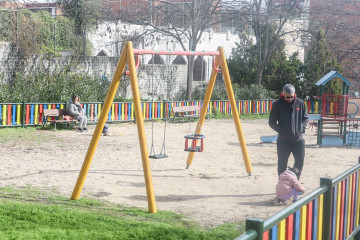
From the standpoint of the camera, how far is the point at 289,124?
8.23m

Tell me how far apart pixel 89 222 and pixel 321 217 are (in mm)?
2946

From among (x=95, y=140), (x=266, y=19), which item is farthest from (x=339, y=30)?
(x=95, y=140)

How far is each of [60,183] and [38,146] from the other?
493 cm

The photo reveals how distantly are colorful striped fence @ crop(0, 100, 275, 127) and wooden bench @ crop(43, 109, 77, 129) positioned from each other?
342 mm

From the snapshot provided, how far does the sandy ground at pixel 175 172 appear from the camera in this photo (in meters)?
8.26

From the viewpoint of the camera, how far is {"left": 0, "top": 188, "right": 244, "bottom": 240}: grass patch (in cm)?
585

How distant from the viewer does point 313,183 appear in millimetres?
9828

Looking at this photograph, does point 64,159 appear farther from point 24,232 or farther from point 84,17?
point 84,17

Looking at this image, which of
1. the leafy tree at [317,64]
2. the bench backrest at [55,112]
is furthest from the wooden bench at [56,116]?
the leafy tree at [317,64]

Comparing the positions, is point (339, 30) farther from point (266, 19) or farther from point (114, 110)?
point (114, 110)

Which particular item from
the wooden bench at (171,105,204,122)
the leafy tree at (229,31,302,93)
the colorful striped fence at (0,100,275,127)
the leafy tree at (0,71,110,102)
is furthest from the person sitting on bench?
the leafy tree at (229,31,302,93)

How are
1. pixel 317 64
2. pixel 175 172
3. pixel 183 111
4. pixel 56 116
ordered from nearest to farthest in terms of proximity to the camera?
pixel 175 172, pixel 56 116, pixel 183 111, pixel 317 64

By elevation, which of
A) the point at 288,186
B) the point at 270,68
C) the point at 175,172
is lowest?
the point at 175,172

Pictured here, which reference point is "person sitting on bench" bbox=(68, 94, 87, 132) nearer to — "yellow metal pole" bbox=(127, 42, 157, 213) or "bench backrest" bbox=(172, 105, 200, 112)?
"bench backrest" bbox=(172, 105, 200, 112)
